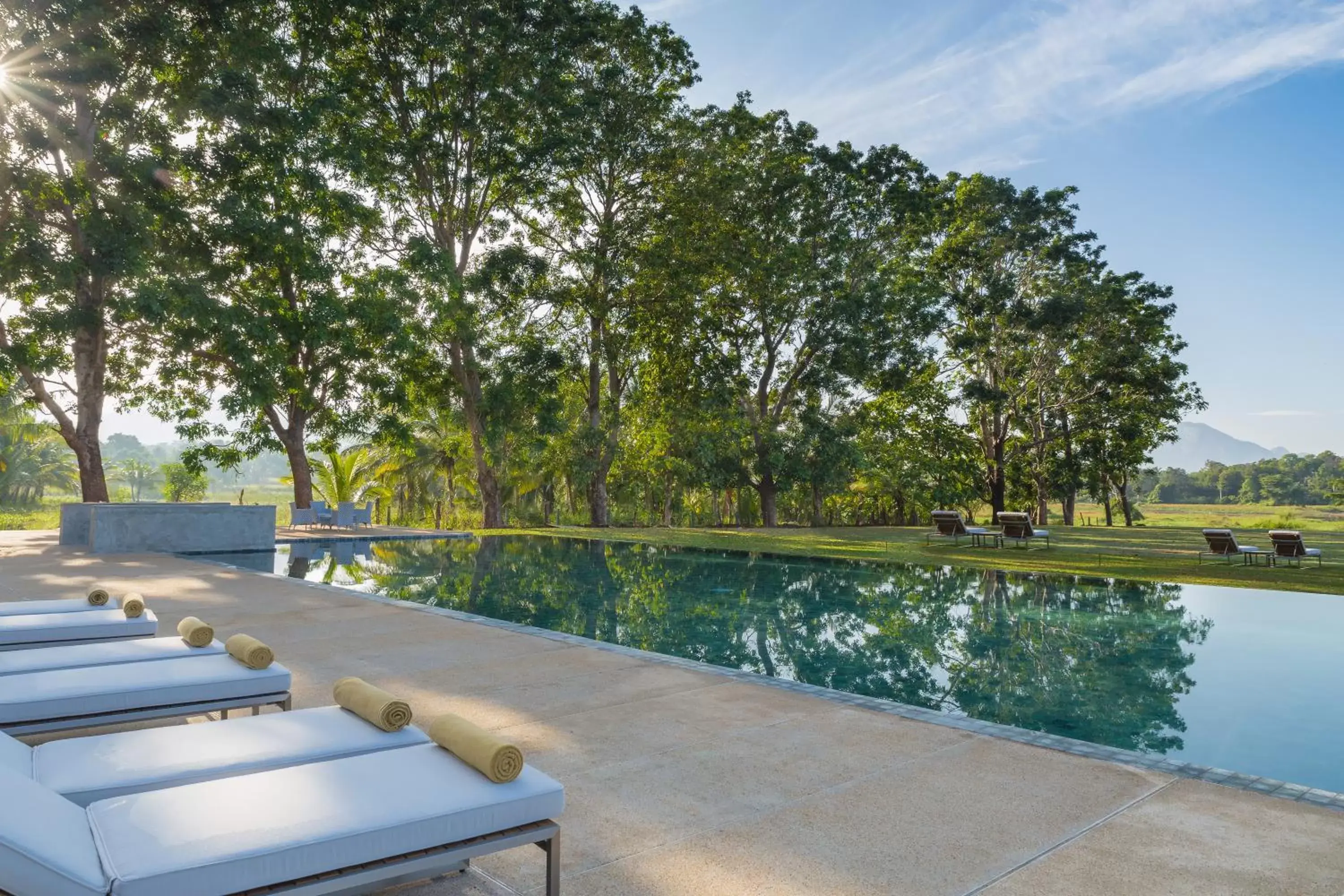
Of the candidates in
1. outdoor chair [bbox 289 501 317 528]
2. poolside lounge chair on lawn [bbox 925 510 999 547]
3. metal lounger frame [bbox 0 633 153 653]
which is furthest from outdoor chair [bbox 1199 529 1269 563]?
outdoor chair [bbox 289 501 317 528]

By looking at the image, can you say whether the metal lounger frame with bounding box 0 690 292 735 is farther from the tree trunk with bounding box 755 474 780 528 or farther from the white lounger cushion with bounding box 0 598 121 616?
the tree trunk with bounding box 755 474 780 528

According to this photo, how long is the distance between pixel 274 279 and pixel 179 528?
829cm

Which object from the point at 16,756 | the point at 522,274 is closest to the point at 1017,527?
the point at 522,274

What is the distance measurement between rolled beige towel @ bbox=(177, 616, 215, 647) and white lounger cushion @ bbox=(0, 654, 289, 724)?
11.3 inches

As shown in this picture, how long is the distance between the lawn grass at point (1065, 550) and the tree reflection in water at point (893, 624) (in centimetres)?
114

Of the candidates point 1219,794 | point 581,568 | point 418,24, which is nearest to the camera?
point 1219,794

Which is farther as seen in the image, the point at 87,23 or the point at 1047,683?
the point at 87,23

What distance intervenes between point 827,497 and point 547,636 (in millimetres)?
28702

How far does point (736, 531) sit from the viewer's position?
956 inches

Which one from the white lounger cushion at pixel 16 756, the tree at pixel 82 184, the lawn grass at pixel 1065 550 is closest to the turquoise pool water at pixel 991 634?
the lawn grass at pixel 1065 550

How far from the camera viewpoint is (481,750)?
270cm

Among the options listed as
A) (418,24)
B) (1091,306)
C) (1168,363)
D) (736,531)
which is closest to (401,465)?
(736,531)

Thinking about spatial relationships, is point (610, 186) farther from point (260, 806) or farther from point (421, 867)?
point (421, 867)

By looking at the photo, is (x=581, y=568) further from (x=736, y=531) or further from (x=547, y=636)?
(x=736, y=531)
